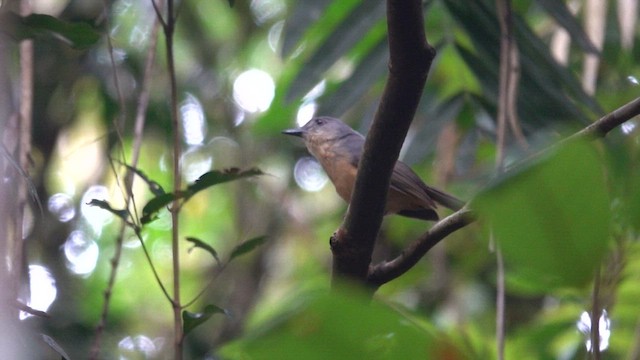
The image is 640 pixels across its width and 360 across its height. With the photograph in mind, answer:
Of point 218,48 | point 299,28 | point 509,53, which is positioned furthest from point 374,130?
point 218,48

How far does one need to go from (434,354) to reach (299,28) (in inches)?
110

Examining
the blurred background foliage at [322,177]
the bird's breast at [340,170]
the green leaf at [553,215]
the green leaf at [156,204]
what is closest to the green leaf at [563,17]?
the blurred background foliage at [322,177]

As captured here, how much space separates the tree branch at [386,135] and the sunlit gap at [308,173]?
4139 mm

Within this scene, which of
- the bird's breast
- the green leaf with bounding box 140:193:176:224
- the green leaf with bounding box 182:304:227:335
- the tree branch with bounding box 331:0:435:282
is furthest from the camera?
the bird's breast

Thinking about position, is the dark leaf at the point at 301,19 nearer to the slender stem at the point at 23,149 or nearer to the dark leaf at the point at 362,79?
the dark leaf at the point at 362,79

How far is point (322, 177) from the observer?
6.89 meters

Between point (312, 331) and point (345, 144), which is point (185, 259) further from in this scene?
point (312, 331)

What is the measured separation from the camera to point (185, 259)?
23.1 ft

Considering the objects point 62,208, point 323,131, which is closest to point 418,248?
point 323,131

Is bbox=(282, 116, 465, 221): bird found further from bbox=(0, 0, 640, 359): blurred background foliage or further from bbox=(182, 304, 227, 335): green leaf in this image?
bbox=(182, 304, 227, 335): green leaf

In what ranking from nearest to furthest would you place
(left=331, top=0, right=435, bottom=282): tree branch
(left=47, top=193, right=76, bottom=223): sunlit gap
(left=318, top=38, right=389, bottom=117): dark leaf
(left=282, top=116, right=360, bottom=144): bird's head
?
(left=331, top=0, right=435, bottom=282): tree branch < (left=318, top=38, right=389, bottom=117): dark leaf < (left=282, top=116, right=360, bottom=144): bird's head < (left=47, top=193, right=76, bottom=223): sunlit gap

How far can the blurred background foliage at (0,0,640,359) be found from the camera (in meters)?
0.65


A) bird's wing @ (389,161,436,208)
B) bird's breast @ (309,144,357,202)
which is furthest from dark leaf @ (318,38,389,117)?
bird's wing @ (389,161,436,208)

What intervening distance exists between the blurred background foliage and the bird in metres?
0.14
